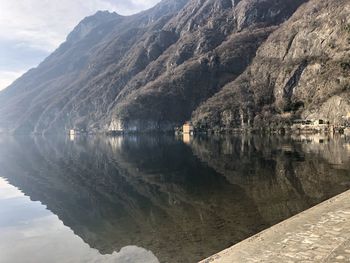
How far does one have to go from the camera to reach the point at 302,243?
64.4 feet

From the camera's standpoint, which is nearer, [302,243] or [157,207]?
[302,243]

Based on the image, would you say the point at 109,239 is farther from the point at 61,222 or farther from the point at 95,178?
the point at 95,178

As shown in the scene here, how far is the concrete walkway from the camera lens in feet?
58.0

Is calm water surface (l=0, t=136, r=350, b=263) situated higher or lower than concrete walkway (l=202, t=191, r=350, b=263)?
lower

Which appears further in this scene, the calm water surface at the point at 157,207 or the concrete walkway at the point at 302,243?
the calm water surface at the point at 157,207

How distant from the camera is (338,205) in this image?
1038 inches

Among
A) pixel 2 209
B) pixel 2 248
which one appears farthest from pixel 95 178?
pixel 2 248

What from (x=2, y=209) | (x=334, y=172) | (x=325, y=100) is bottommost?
(x=2, y=209)

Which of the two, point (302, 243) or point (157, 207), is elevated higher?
point (302, 243)

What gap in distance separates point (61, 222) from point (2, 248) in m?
7.86

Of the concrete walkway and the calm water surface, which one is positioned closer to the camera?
the concrete walkway

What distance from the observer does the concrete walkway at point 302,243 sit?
58.0 ft

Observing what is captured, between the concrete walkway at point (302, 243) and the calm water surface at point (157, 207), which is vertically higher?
the concrete walkway at point (302, 243)

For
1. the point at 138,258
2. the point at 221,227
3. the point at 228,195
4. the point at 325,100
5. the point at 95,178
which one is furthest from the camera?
the point at 325,100
